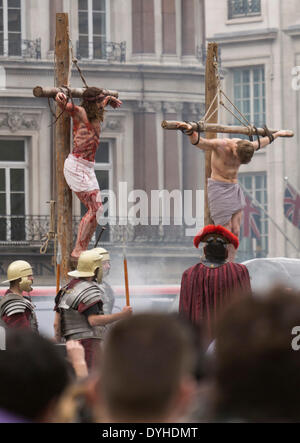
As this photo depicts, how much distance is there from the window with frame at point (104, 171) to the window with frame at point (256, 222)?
2974 mm

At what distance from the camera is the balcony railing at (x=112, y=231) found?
18141 mm

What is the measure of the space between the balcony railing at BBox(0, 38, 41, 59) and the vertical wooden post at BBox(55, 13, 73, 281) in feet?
32.1

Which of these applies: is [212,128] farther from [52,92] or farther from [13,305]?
[13,305]

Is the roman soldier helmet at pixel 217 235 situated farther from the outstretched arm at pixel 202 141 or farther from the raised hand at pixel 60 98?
the raised hand at pixel 60 98

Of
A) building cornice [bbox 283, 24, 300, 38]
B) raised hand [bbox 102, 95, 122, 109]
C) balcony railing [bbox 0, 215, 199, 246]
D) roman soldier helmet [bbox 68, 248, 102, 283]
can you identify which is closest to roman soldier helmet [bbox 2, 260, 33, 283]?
roman soldier helmet [bbox 68, 248, 102, 283]

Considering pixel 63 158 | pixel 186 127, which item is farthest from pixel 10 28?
pixel 186 127

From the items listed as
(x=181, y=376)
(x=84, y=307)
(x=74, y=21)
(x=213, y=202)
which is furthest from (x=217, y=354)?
(x=74, y=21)

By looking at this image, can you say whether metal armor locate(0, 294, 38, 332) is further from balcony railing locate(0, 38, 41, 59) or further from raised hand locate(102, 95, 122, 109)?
balcony railing locate(0, 38, 41, 59)

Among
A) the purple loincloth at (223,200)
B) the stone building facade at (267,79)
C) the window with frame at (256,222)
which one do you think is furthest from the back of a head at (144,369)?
the stone building facade at (267,79)

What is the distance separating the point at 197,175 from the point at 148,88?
159 cm

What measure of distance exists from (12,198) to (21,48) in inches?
92.2

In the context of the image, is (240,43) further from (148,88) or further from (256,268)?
(256,268)

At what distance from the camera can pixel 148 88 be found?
19.7 m

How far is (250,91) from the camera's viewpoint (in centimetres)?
2338
